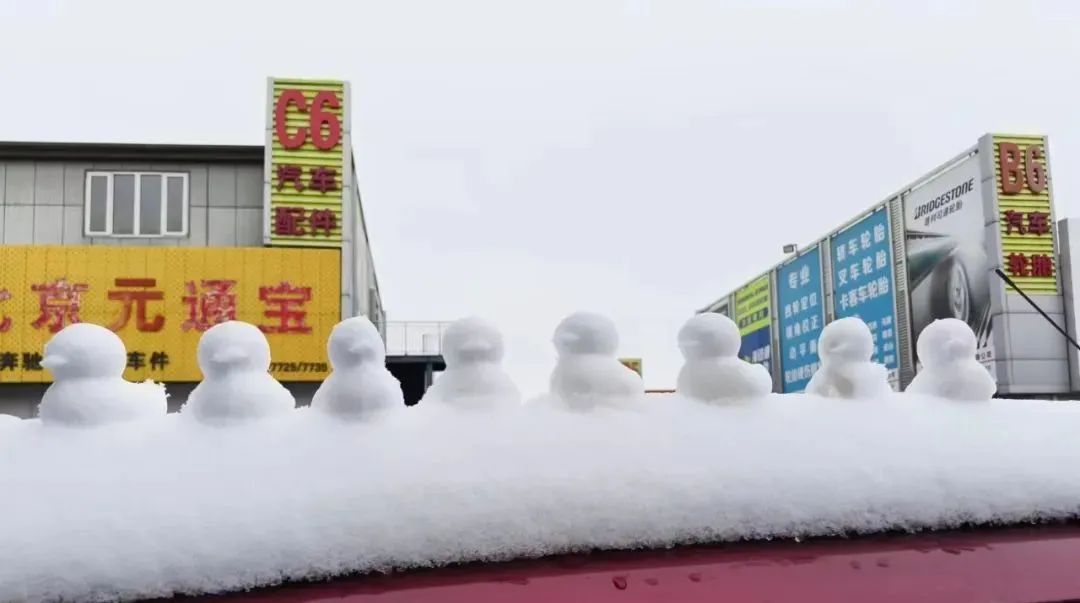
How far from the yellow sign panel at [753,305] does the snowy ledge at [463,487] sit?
19501mm

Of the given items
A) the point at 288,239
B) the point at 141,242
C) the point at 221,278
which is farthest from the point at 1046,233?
the point at 141,242

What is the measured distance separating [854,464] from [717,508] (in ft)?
0.67

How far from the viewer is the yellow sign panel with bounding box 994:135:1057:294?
12336 millimetres

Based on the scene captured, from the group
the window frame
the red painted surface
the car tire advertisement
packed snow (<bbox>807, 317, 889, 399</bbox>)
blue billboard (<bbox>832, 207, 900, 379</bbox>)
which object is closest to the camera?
the red painted surface

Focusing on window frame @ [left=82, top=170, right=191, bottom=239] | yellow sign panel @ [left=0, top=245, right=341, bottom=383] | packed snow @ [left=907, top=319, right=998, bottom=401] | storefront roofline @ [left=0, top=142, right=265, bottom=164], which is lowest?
packed snow @ [left=907, top=319, right=998, bottom=401]

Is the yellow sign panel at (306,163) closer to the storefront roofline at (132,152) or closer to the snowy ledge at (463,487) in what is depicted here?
the storefront roofline at (132,152)

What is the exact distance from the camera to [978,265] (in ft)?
41.8

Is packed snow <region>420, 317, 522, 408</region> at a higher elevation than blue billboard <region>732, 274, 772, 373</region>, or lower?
lower

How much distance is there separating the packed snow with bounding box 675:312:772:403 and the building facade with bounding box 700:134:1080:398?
10.5 meters

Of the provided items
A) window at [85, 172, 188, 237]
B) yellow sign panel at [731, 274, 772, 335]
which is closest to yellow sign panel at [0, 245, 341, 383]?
window at [85, 172, 188, 237]

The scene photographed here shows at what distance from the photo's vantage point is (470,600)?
0.85m

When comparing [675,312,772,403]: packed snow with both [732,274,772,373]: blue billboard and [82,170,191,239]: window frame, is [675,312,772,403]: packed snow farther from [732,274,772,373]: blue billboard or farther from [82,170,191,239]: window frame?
[732,274,772,373]: blue billboard

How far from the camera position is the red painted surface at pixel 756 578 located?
87 centimetres

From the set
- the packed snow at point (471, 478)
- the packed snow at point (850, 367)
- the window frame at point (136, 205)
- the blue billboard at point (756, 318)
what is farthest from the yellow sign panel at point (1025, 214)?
the packed snow at point (471, 478)
